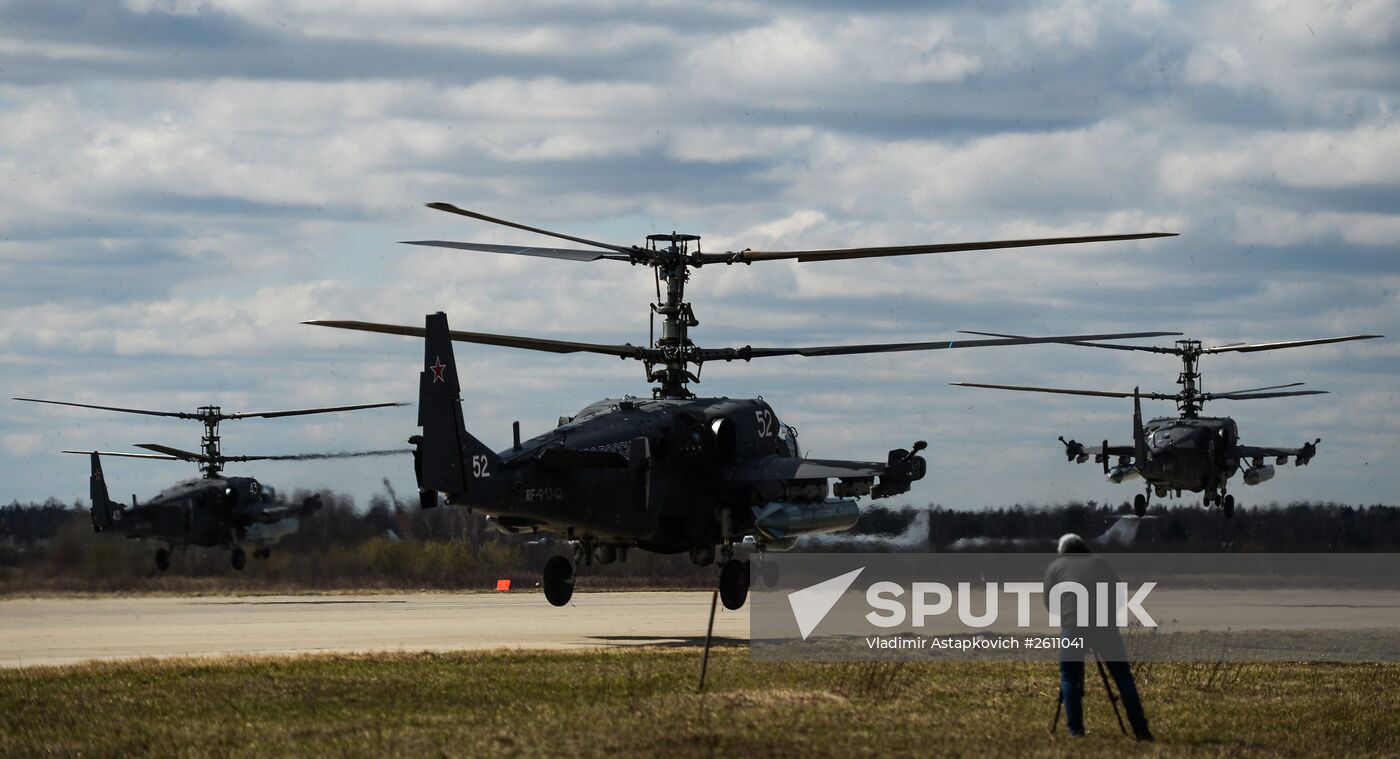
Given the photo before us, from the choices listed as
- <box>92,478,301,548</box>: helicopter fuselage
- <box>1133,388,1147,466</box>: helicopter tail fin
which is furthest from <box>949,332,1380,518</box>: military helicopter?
<box>92,478,301,548</box>: helicopter fuselage

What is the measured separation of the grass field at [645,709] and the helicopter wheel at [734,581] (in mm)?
7124

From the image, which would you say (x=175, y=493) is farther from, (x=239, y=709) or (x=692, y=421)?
(x=239, y=709)

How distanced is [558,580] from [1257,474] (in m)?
28.0

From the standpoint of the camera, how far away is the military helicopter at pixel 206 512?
49188mm

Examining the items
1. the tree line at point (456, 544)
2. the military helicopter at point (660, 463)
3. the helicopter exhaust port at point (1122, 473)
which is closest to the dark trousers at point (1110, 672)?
the military helicopter at point (660, 463)

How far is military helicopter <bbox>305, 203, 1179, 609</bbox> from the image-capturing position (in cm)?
2481

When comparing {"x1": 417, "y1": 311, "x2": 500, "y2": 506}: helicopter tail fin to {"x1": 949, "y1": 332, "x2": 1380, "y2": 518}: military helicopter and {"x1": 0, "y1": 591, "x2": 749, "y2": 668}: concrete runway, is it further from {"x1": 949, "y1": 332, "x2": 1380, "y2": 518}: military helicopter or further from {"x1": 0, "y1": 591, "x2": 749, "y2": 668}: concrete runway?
{"x1": 949, "y1": 332, "x2": 1380, "y2": 518}: military helicopter

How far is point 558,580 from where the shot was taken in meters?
29.2

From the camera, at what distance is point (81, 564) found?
47.1 metres

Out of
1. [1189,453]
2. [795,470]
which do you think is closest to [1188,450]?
[1189,453]

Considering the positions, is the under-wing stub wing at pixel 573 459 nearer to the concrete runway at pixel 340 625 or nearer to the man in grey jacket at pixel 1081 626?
the concrete runway at pixel 340 625

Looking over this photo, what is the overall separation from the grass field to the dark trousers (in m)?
0.25

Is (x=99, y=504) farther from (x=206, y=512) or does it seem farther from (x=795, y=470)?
(x=795, y=470)

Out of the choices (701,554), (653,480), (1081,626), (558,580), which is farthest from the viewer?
(701,554)
